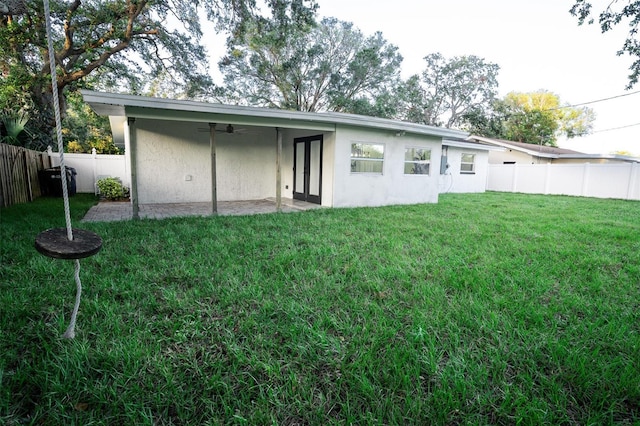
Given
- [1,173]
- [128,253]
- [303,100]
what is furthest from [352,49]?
[128,253]

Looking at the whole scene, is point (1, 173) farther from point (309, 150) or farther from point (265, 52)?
point (265, 52)

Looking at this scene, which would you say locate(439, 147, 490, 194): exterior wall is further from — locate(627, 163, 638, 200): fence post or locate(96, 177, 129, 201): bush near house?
locate(96, 177, 129, 201): bush near house

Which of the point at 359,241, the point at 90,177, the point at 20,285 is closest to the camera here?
the point at 20,285

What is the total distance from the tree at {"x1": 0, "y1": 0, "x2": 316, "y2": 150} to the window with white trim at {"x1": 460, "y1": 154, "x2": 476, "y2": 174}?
9160 mm

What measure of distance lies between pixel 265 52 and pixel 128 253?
1714 cm

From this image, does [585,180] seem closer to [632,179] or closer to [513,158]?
[632,179]

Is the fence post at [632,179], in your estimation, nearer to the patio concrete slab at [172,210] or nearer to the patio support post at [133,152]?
the patio concrete slab at [172,210]

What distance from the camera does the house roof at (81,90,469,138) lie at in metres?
5.43

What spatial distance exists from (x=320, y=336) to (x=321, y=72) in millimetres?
18882

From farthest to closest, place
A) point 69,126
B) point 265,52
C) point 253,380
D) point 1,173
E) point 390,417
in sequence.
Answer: point 265,52 < point 69,126 < point 1,173 < point 253,380 < point 390,417

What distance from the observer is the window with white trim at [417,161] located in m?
9.33

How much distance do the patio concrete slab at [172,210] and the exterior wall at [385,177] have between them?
40.4 inches

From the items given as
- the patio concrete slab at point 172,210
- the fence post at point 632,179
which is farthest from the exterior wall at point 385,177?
the fence post at point 632,179

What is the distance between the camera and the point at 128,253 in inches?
150
